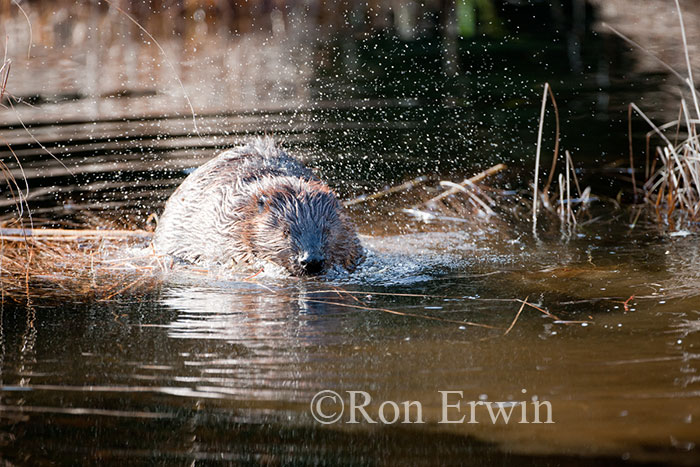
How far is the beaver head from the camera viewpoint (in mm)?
5914

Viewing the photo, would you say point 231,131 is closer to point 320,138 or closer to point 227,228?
point 320,138

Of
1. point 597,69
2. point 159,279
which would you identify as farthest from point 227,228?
point 597,69

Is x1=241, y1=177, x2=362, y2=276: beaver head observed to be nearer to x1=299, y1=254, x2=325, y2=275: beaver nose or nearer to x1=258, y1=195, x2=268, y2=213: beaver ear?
x1=258, y1=195, x2=268, y2=213: beaver ear

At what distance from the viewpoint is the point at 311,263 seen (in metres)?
5.66

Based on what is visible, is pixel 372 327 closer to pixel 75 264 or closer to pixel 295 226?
pixel 295 226

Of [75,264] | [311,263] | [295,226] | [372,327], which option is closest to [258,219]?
[295,226]

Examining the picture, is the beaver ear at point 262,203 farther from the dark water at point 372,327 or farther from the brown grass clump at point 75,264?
the brown grass clump at point 75,264

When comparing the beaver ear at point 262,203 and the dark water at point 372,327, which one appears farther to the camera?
the beaver ear at point 262,203

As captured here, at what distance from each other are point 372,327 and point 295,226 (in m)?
1.46

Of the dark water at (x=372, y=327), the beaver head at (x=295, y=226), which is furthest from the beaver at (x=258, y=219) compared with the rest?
the dark water at (x=372, y=327)

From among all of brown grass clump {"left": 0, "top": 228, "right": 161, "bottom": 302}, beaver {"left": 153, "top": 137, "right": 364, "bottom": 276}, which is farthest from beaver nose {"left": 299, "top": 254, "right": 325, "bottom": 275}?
brown grass clump {"left": 0, "top": 228, "right": 161, "bottom": 302}

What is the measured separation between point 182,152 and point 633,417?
638 cm

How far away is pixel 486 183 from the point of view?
8031mm

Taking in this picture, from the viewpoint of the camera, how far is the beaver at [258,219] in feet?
19.5
